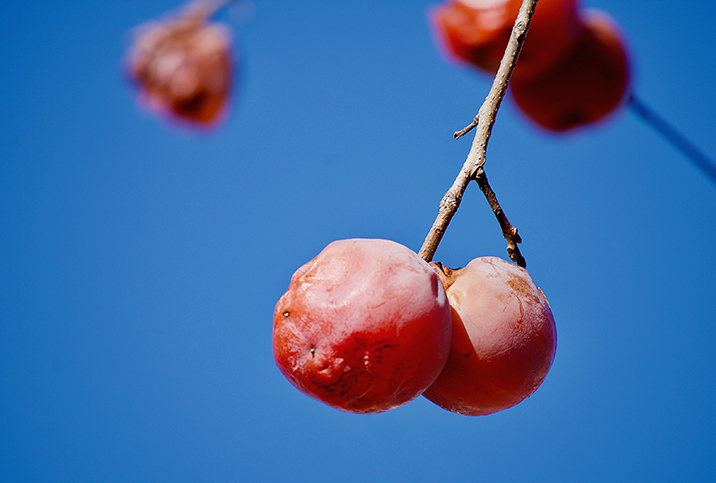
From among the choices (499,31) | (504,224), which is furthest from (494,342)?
(499,31)

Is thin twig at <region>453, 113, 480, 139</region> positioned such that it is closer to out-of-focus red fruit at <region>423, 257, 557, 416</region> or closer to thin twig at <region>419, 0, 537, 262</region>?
thin twig at <region>419, 0, 537, 262</region>

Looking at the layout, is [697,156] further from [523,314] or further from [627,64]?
[627,64]

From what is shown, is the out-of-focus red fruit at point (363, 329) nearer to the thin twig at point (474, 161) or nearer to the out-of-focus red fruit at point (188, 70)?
the thin twig at point (474, 161)

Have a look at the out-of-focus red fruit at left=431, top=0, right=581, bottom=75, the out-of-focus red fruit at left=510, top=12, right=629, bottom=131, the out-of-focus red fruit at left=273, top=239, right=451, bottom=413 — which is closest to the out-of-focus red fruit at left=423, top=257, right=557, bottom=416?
the out-of-focus red fruit at left=273, top=239, right=451, bottom=413

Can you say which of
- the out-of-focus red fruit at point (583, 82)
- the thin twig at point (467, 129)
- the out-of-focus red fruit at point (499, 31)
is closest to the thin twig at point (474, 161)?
the thin twig at point (467, 129)

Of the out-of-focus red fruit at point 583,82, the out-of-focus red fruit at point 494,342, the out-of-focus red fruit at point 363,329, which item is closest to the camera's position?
the out-of-focus red fruit at point 363,329

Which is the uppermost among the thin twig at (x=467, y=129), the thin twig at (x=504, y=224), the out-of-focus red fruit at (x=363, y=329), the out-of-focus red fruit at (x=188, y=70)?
the out-of-focus red fruit at (x=188, y=70)
